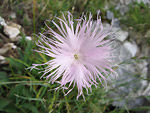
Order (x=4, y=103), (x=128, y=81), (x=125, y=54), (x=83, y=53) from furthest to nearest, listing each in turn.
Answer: (x=125, y=54) < (x=128, y=81) < (x=4, y=103) < (x=83, y=53)

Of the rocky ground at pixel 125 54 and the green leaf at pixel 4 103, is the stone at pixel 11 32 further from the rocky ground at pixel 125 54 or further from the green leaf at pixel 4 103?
the green leaf at pixel 4 103

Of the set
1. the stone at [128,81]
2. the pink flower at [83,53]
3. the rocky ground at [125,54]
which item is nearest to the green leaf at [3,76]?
the rocky ground at [125,54]

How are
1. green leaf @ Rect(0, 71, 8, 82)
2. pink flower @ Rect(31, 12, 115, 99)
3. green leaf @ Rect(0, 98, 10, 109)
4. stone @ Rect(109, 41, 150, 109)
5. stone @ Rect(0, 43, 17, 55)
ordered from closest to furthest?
pink flower @ Rect(31, 12, 115, 99) < green leaf @ Rect(0, 98, 10, 109) < green leaf @ Rect(0, 71, 8, 82) < stone @ Rect(0, 43, 17, 55) < stone @ Rect(109, 41, 150, 109)

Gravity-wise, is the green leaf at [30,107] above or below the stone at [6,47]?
below

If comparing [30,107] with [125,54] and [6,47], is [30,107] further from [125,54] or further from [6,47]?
[125,54]

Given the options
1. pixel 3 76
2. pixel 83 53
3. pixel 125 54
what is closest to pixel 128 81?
pixel 125 54

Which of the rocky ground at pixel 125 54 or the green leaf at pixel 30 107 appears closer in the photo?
the green leaf at pixel 30 107

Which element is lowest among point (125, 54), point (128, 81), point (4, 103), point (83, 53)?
point (128, 81)

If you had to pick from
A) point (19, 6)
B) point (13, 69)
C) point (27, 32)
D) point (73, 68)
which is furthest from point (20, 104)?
point (19, 6)

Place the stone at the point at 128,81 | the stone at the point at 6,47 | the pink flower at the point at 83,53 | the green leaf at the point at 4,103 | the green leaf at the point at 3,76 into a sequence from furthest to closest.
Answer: the stone at the point at 128,81 < the stone at the point at 6,47 < the green leaf at the point at 3,76 < the green leaf at the point at 4,103 < the pink flower at the point at 83,53

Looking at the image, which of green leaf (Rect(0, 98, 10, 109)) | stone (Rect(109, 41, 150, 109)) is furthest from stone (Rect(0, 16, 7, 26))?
stone (Rect(109, 41, 150, 109))

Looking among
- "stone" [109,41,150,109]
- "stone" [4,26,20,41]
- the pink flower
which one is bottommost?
"stone" [109,41,150,109]

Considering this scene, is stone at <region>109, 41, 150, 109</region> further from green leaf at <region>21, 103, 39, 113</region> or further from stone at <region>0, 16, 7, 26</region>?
stone at <region>0, 16, 7, 26</region>
